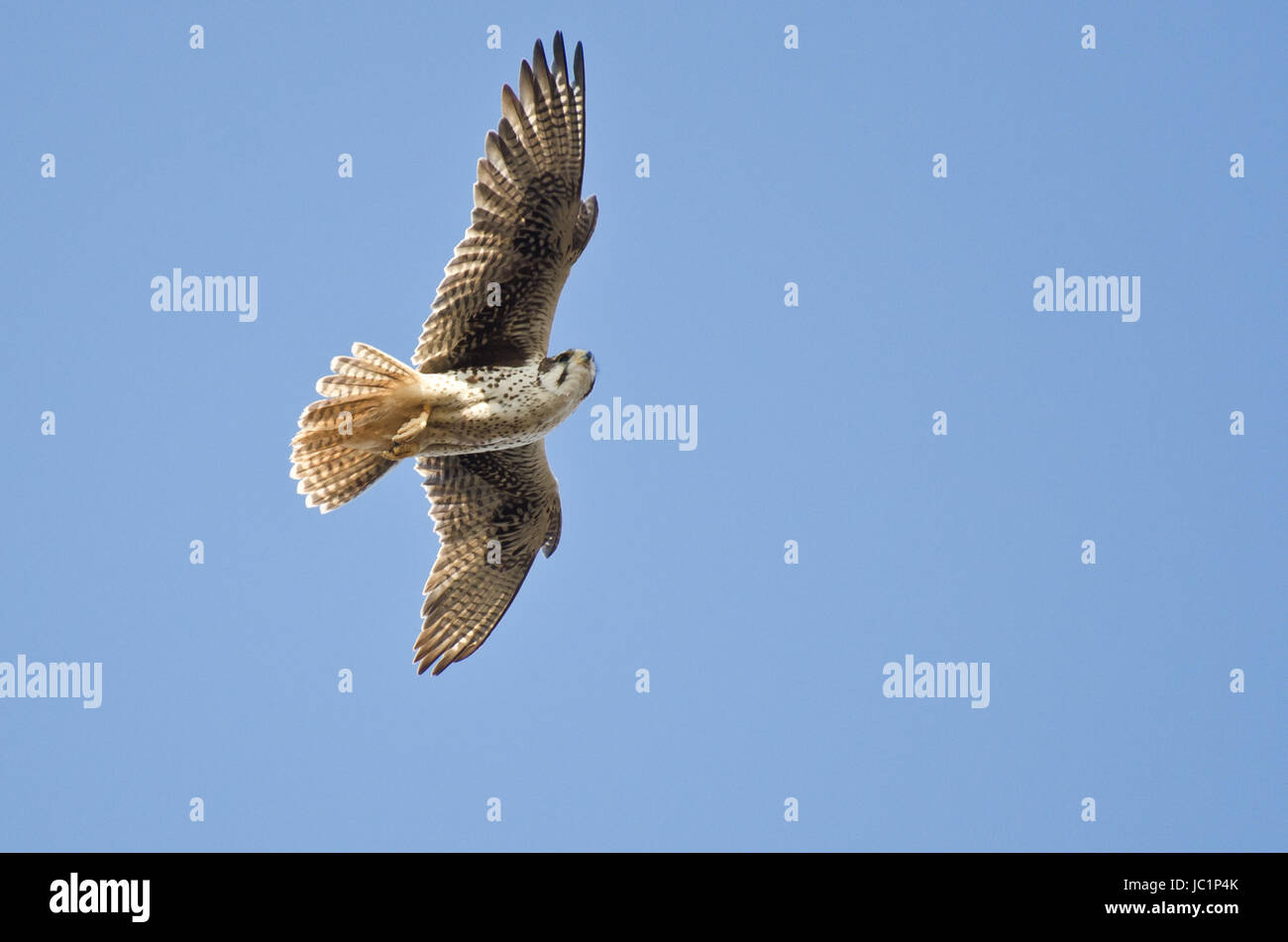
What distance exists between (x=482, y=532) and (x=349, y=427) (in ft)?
6.05

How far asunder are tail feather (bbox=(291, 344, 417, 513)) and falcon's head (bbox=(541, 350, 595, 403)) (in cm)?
88

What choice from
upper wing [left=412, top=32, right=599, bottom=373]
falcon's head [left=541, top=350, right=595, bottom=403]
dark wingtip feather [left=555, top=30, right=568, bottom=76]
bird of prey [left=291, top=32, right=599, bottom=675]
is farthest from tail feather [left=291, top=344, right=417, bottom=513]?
dark wingtip feather [left=555, top=30, right=568, bottom=76]

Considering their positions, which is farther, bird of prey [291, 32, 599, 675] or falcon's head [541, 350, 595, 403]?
falcon's head [541, 350, 595, 403]

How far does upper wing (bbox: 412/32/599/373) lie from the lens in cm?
1039

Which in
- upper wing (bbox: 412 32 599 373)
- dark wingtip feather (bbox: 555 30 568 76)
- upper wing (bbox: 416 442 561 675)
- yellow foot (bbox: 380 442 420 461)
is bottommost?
upper wing (bbox: 416 442 561 675)

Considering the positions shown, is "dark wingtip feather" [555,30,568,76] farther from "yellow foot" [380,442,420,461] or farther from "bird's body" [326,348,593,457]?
"yellow foot" [380,442,420,461]

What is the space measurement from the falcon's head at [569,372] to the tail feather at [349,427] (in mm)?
876

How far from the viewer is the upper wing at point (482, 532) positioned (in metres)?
12.0

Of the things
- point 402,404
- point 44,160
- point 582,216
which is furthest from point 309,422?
point 44,160

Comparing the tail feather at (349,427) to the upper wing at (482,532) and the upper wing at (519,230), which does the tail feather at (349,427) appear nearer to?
the upper wing at (519,230)

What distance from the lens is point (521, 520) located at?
1227cm

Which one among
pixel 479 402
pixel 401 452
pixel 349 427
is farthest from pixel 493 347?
pixel 349 427

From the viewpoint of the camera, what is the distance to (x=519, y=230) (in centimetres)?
1050
